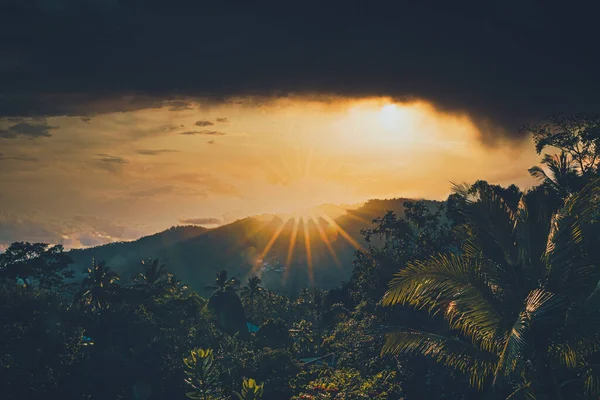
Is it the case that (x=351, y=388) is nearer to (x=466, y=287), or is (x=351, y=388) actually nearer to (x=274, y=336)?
(x=466, y=287)

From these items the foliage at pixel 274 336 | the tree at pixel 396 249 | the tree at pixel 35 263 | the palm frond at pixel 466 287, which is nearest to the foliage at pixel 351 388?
the palm frond at pixel 466 287

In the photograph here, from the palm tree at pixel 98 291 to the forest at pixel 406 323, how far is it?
0.16 m

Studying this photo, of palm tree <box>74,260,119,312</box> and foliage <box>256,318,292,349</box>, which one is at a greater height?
palm tree <box>74,260,119,312</box>

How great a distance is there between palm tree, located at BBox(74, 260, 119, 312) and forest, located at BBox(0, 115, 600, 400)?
6.3 inches

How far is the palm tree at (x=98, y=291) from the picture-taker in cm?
3686

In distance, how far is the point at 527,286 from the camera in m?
8.74

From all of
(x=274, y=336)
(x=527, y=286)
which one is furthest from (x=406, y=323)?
(x=274, y=336)

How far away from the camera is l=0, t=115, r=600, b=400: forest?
8.44 m

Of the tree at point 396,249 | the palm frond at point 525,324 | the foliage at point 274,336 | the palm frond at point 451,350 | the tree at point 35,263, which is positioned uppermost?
the palm frond at point 525,324

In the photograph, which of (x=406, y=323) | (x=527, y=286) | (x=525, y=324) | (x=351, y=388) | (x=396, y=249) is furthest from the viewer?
(x=396, y=249)

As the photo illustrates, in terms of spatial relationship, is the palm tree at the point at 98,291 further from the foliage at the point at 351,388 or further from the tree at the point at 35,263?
the foliage at the point at 351,388

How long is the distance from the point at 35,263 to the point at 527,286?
156 feet

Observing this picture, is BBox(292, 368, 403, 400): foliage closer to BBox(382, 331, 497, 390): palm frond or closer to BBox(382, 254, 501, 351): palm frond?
BBox(382, 331, 497, 390): palm frond

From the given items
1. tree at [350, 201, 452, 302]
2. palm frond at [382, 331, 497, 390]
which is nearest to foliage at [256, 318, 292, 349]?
tree at [350, 201, 452, 302]
